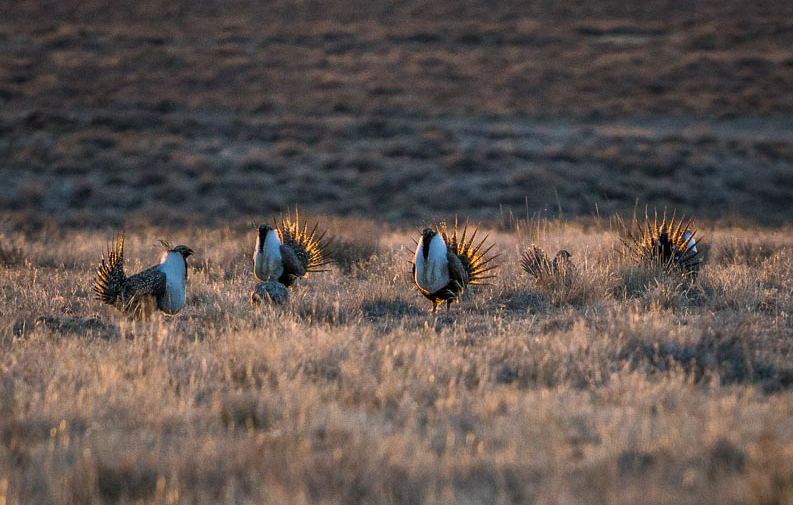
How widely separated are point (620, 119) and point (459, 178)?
9126 millimetres

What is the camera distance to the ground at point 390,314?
2.87 metres

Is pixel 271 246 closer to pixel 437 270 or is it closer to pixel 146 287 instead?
pixel 146 287

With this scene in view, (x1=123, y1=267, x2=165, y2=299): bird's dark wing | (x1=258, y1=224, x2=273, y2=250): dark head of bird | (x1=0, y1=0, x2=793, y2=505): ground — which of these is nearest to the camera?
(x1=0, y1=0, x2=793, y2=505): ground

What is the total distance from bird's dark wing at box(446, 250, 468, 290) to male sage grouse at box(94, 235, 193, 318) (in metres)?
2.01

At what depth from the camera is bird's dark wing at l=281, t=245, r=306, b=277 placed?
6.53 metres

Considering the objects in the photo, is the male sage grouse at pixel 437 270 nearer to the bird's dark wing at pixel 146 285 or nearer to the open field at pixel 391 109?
the bird's dark wing at pixel 146 285

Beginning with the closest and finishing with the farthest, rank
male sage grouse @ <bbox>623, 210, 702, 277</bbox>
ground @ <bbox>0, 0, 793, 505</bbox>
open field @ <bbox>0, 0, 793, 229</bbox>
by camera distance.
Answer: ground @ <bbox>0, 0, 793, 505</bbox> → male sage grouse @ <bbox>623, 210, 702, 277</bbox> → open field @ <bbox>0, 0, 793, 229</bbox>

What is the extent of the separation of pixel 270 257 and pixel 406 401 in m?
3.20

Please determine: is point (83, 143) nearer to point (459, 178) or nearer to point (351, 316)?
point (459, 178)

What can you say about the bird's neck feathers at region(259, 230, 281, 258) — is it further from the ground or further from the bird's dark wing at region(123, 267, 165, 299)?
the bird's dark wing at region(123, 267, 165, 299)

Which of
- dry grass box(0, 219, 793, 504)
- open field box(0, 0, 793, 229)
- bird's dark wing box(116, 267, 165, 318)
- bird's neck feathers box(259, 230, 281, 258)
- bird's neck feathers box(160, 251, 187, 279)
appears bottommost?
dry grass box(0, 219, 793, 504)

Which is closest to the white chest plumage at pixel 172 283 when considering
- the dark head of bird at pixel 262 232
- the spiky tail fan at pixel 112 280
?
the spiky tail fan at pixel 112 280

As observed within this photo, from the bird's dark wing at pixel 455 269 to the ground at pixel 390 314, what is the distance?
29cm

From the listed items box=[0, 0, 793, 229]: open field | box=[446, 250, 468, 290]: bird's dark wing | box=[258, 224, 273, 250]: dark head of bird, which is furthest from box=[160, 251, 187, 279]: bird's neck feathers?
box=[0, 0, 793, 229]: open field
